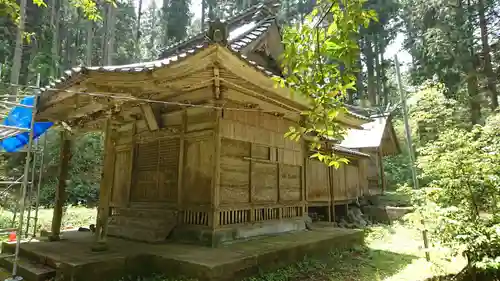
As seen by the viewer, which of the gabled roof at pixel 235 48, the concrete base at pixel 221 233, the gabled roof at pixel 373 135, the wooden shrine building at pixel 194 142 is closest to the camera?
the gabled roof at pixel 235 48

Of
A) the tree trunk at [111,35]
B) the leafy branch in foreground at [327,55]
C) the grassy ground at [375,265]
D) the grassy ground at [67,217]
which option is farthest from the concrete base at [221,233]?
the tree trunk at [111,35]

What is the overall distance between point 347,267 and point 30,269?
243 inches

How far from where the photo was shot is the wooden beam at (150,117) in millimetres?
7118

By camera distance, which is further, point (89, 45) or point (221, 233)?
point (89, 45)

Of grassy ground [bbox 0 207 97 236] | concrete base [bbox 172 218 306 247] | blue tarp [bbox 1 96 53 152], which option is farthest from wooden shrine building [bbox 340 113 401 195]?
blue tarp [bbox 1 96 53 152]

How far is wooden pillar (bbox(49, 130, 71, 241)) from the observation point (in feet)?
23.0

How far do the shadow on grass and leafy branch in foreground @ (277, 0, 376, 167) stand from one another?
161 inches

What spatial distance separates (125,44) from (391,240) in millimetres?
28833

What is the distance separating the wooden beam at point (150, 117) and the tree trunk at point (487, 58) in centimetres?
2345

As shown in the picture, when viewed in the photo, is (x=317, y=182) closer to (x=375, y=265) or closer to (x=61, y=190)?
(x=375, y=265)

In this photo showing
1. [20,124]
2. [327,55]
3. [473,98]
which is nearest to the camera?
[327,55]

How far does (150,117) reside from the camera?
732 cm

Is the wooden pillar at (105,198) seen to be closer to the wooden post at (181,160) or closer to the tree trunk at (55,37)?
the wooden post at (181,160)

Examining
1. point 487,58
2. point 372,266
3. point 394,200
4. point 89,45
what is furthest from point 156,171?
point 487,58
